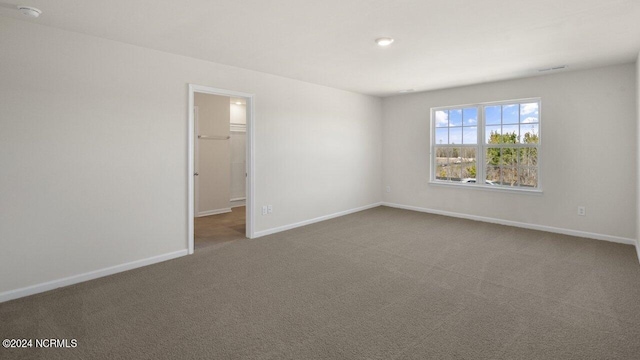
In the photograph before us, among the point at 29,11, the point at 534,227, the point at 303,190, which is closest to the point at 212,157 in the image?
the point at 303,190

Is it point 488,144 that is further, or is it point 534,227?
point 488,144

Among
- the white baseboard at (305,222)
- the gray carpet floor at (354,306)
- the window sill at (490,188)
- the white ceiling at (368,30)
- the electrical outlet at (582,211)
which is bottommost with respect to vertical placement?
the gray carpet floor at (354,306)

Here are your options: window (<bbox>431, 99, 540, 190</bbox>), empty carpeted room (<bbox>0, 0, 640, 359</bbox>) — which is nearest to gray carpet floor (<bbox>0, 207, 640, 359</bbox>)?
empty carpeted room (<bbox>0, 0, 640, 359</bbox>)

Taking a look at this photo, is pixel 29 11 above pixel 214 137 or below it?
above

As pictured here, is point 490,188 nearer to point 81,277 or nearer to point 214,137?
point 214,137

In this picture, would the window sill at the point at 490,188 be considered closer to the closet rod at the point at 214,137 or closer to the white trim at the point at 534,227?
the white trim at the point at 534,227

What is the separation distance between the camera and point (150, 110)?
141 inches

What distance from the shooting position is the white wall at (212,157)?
6.38 m

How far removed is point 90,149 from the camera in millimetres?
3205

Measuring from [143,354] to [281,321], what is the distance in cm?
93

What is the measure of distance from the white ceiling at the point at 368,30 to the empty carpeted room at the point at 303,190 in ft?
0.08

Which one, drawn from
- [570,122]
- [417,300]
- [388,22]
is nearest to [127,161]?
[388,22]

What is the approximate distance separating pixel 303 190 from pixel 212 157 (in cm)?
231

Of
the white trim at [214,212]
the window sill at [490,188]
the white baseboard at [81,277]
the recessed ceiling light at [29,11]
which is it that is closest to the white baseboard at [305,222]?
the white baseboard at [81,277]
